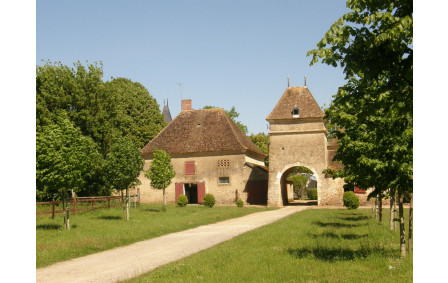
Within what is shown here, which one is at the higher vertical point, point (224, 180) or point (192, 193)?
point (224, 180)

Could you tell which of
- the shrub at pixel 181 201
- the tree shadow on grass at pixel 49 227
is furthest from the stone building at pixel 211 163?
the tree shadow on grass at pixel 49 227

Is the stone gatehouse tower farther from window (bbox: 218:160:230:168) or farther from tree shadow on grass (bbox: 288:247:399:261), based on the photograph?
tree shadow on grass (bbox: 288:247:399:261)

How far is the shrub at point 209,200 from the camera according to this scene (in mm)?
35062

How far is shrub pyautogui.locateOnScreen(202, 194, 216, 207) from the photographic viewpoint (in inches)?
1380

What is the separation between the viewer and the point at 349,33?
5.41m

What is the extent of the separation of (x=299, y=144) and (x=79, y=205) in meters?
18.0

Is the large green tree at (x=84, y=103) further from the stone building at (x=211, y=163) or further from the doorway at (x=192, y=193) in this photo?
the doorway at (x=192, y=193)

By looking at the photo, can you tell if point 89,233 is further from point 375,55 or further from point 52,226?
point 375,55

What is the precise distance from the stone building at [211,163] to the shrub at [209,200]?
8.20ft

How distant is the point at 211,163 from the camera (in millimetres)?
38312

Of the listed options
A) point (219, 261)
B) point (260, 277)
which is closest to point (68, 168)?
point (219, 261)

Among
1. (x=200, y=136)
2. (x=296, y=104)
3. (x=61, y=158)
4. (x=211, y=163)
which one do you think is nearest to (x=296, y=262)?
(x=61, y=158)

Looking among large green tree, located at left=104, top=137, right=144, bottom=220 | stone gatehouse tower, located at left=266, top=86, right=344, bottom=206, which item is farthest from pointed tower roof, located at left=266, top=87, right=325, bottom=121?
large green tree, located at left=104, top=137, right=144, bottom=220

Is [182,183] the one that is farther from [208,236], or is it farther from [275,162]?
[208,236]
